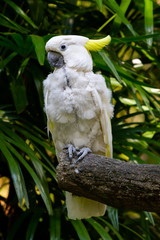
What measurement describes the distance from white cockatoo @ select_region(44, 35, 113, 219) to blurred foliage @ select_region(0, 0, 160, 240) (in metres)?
0.10

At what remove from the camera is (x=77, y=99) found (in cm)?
146

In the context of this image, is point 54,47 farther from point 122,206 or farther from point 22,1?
point 22,1

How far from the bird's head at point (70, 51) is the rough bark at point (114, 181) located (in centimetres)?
42

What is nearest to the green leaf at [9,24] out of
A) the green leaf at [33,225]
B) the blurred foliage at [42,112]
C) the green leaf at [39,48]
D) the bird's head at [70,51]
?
the blurred foliage at [42,112]

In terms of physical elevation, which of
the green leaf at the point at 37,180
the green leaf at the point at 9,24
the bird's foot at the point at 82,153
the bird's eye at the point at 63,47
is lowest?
the green leaf at the point at 37,180

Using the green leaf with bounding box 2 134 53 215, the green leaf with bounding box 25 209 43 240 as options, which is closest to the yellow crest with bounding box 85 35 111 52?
the green leaf with bounding box 2 134 53 215

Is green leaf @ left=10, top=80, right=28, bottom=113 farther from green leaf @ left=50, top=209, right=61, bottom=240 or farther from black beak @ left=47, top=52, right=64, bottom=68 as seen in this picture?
green leaf @ left=50, top=209, right=61, bottom=240

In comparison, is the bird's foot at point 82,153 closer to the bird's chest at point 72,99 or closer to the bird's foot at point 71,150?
the bird's foot at point 71,150

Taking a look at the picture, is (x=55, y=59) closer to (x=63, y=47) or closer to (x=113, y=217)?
(x=63, y=47)

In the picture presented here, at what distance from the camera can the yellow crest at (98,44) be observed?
4.95ft

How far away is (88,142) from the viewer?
1.55 m

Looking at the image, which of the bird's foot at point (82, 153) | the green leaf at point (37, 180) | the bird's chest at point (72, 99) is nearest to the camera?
the bird's foot at point (82, 153)

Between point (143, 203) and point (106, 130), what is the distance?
1.55ft

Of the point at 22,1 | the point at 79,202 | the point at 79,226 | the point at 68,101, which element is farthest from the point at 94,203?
the point at 22,1
